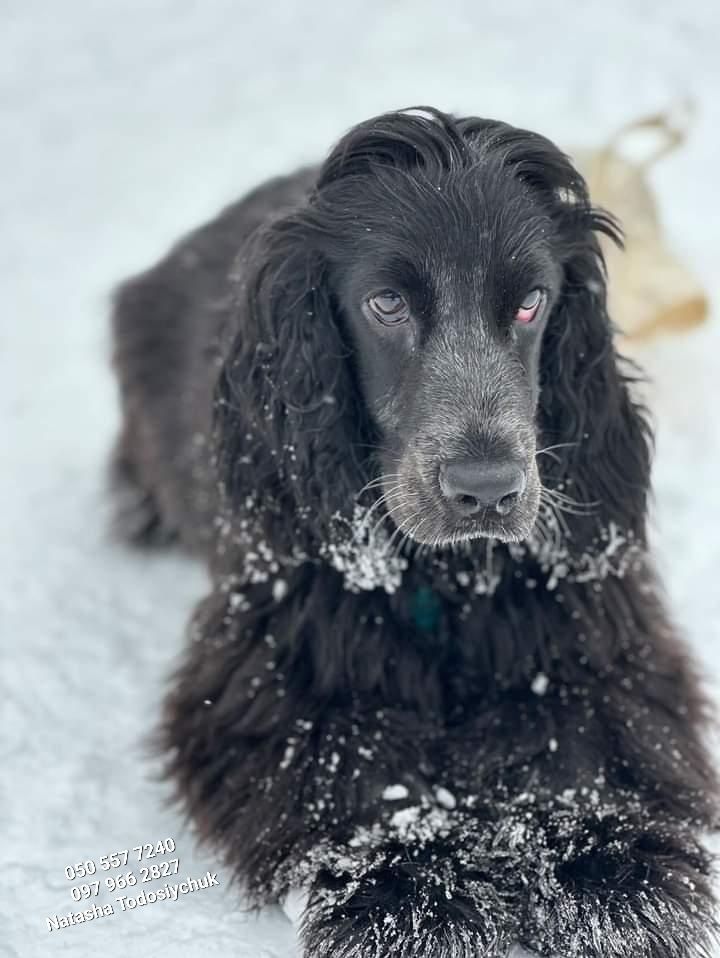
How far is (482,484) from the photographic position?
305 centimetres

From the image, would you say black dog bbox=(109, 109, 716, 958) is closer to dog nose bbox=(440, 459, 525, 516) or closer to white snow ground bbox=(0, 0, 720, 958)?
dog nose bbox=(440, 459, 525, 516)

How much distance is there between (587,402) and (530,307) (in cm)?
40

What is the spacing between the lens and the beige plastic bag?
18.5 feet

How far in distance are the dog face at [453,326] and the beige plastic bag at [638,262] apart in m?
2.32

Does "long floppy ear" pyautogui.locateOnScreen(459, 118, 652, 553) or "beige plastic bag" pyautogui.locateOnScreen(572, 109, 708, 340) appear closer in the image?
"long floppy ear" pyautogui.locateOnScreen(459, 118, 652, 553)

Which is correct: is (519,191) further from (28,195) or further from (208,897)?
(28,195)

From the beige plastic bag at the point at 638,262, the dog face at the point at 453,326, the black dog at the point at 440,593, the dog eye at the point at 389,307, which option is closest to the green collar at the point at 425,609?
the black dog at the point at 440,593

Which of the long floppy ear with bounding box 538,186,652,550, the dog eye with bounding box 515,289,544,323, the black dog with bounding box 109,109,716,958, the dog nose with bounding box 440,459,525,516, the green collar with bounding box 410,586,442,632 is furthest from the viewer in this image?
the green collar with bounding box 410,586,442,632

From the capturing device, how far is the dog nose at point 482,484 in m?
3.05

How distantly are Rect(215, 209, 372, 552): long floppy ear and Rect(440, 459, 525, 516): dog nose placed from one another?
1.50 ft

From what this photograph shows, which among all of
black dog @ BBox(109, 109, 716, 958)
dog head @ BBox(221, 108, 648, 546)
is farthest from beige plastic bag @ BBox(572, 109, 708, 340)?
dog head @ BBox(221, 108, 648, 546)

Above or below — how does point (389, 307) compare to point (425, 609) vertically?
above

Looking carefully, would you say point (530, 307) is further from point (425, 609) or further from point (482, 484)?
point (425, 609)

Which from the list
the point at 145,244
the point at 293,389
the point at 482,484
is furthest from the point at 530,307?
the point at 145,244
